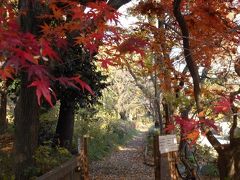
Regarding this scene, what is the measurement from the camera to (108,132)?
26641mm

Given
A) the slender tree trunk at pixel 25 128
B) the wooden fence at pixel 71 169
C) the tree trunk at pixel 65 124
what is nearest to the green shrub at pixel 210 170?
the tree trunk at pixel 65 124

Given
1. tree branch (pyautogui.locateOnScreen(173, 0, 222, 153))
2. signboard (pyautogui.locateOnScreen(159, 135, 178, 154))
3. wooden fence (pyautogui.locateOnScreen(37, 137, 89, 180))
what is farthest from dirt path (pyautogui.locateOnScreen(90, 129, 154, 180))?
tree branch (pyautogui.locateOnScreen(173, 0, 222, 153))

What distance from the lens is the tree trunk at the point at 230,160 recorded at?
22.7 feet

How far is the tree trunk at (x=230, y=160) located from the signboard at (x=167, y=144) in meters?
0.92

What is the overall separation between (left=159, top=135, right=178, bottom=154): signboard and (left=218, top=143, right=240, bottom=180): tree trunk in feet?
3.03

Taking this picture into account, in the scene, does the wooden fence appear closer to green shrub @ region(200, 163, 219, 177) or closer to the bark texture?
the bark texture

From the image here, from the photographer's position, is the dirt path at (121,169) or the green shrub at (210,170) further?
the dirt path at (121,169)

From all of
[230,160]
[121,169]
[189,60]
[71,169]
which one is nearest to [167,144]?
[230,160]

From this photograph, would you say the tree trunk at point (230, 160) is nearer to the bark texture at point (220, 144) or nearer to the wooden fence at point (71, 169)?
the bark texture at point (220, 144)

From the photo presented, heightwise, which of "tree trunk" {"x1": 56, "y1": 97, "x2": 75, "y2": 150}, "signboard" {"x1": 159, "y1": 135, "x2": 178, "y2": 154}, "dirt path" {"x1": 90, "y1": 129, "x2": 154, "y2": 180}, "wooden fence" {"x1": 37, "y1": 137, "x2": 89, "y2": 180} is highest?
"tree trunk" {"x1": 56, "y1": 97, "x2": 75, "y2": 150}

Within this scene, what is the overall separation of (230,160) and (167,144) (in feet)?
3.88

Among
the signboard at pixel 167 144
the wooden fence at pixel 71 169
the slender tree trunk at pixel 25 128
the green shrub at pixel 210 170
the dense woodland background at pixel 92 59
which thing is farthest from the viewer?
the green shrub at pixel 210 170

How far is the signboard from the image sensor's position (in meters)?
7.20

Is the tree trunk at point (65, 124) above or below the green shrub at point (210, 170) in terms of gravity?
above
